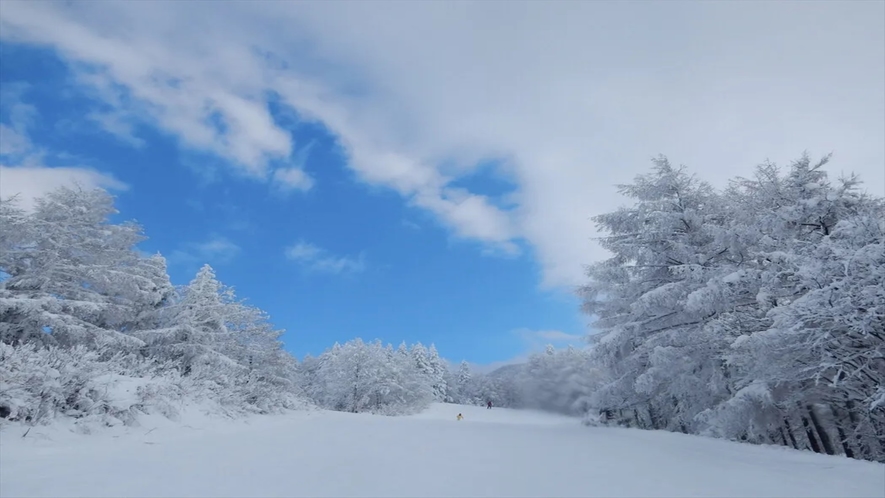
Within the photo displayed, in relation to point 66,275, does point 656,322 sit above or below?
below

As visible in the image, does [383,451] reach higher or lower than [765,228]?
lower

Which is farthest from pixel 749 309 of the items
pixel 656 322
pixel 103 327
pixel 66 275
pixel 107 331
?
pixel 103 327

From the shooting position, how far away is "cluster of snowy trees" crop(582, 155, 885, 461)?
6.94 m

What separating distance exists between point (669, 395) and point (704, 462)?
7.35 meters

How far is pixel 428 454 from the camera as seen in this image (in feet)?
21.2

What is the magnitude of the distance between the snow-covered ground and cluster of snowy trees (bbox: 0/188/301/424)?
2.67 feet

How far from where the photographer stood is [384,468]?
17.2 ft

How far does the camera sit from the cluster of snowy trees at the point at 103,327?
276 inches

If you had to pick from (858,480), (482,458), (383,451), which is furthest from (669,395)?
(383,451)

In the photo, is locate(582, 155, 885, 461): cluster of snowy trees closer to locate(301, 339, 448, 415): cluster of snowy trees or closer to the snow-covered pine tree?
the snow-covered pine tree

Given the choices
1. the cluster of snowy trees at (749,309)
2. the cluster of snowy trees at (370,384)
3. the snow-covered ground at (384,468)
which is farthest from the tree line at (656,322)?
the cluster of snowy trees at (370,384)

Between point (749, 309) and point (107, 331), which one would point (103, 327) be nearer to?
point (107, 331)

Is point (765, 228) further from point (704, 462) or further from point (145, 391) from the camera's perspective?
point (145, 391)

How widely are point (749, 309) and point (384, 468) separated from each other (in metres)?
10.1
